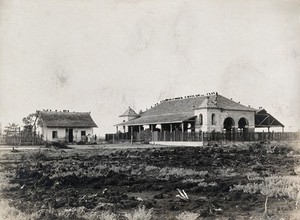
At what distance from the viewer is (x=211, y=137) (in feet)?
98.9

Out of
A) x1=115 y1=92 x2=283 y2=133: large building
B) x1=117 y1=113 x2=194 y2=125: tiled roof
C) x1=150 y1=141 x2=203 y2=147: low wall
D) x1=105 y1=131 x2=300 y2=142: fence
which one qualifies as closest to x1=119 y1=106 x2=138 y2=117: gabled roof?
x1=117 y1=113 x2=194 y2=125: tiled roof

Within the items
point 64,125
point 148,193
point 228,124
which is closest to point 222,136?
point 228,124

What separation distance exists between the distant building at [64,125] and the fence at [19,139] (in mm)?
8017

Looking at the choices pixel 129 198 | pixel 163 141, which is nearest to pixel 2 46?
pixel 129 198

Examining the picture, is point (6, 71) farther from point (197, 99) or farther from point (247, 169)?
point (197, 99)

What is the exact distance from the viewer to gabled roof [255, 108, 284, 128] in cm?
3828

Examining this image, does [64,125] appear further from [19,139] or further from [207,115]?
[207,115]

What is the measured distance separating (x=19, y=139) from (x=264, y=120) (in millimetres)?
22939

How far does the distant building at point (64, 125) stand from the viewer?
37.8 meters

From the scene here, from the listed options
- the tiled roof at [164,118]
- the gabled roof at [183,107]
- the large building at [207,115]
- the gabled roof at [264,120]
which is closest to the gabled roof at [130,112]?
the gabled roof at [183,107]

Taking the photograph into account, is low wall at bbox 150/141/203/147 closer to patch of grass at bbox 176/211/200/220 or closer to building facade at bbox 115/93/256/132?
building facade at bbox 115/93/256/132

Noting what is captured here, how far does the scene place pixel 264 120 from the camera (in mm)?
38406

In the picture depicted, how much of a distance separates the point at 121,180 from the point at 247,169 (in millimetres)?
4894

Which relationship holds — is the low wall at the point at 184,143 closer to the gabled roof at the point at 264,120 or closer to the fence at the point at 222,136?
the fence at the point at 222,136
